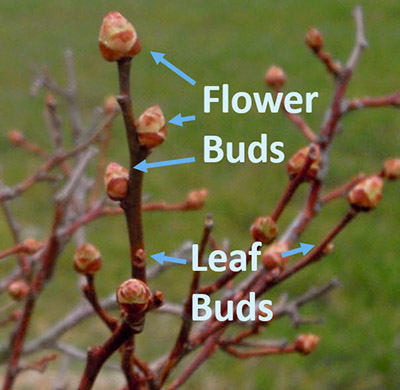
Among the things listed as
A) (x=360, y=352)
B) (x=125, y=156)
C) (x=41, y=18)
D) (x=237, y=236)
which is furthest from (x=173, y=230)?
(x=41, y=18)

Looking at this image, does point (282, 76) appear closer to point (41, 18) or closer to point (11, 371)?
point (11, 371)

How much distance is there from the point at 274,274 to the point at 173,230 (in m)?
2.90

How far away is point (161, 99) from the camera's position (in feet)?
16.2

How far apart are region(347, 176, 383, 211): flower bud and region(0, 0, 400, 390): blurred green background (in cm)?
189

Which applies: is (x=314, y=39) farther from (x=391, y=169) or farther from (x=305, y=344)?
(x=305, y=344)

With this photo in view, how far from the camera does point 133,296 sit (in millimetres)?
393

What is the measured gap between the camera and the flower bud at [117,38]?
38 cm

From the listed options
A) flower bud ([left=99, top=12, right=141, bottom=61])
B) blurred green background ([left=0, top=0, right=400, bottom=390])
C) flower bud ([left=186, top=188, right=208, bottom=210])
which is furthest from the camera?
blurred green background ([left=0, top=0, right=400, bottom=390])

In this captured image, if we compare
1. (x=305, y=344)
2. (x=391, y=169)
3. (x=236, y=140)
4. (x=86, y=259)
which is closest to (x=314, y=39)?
(x=391, y=169)

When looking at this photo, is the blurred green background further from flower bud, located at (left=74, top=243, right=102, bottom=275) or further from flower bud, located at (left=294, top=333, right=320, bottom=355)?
flower bud, located at (left=74, top=243, right=102, bottom=275)

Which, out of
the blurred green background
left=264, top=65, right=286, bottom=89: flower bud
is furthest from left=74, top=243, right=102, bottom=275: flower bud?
the blurred green background

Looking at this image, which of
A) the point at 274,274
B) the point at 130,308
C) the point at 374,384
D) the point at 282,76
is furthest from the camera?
the point at 374,384

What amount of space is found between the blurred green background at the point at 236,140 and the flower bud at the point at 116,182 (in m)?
1.98

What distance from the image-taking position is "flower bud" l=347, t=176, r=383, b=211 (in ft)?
1.74
